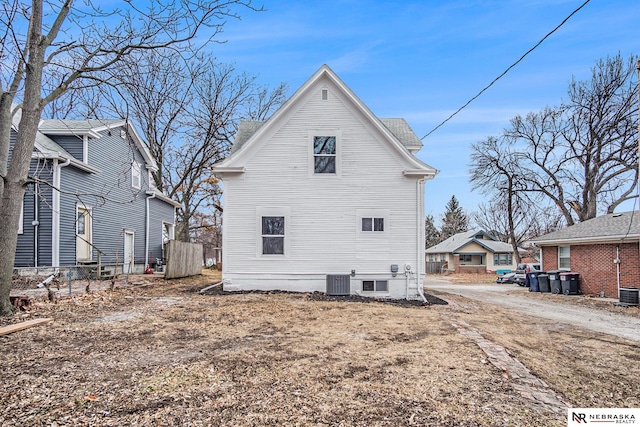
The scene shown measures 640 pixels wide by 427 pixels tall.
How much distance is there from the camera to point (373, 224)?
12555mm

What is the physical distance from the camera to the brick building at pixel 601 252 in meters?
16.2

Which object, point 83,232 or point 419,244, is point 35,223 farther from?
point 419,244

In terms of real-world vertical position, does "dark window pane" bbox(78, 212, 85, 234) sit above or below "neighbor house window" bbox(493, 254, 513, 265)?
above

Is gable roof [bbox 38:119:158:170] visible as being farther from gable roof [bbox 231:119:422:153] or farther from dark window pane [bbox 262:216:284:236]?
dark window pane [bbox 262:216:284:236]

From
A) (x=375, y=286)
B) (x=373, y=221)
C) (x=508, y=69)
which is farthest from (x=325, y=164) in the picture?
(x=508, y=69)

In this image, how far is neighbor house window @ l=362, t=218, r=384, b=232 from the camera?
1254 centimetres

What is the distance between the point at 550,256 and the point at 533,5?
1630 cm

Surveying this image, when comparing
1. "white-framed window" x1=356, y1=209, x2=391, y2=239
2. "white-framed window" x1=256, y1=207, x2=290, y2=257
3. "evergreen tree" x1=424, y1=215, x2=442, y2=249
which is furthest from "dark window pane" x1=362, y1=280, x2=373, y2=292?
"evergreen tree" x1=424, y1=215, x2=442, y2=249

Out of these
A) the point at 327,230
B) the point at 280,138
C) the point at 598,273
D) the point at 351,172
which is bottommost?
the point at 598,273

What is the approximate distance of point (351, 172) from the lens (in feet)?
41.6

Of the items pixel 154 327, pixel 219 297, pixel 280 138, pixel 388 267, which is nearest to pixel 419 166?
pixel 388 267

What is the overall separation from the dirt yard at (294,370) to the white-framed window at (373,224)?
4.25 metres

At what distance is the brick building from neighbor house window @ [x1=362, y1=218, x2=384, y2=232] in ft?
36.0

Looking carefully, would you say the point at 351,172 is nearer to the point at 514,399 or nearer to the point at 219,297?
the point at 219,297
